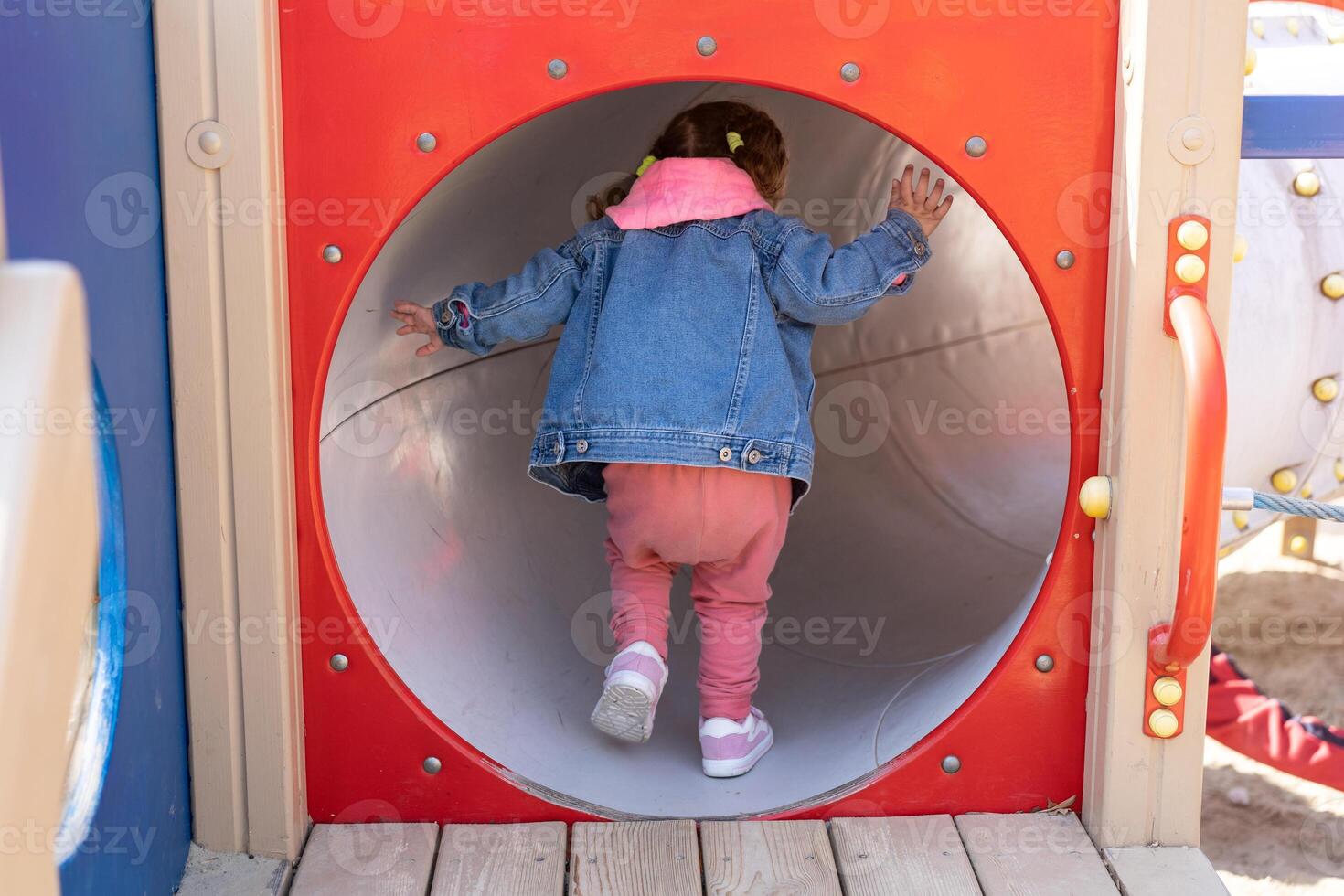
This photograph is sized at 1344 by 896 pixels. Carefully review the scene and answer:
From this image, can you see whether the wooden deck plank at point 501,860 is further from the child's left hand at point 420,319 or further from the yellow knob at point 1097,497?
the yellow knob at point 1097,497

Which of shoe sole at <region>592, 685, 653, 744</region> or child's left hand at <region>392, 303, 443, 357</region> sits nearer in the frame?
shoe sole at <region>592, 685, 653, 744</region>

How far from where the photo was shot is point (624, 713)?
2170mm

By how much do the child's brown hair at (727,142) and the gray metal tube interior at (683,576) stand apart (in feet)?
1.30

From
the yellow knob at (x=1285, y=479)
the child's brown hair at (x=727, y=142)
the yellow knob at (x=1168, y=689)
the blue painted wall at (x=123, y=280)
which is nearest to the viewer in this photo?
the blue painted wall at (x=123, y=280)

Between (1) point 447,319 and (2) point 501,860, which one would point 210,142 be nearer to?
(1) point 447,319

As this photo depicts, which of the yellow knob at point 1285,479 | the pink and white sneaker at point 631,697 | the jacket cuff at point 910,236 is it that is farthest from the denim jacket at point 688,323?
the yellow knob at point 1285,479

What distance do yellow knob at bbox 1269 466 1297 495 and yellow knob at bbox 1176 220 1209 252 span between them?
192 cm

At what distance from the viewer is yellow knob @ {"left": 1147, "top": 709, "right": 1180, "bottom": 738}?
6.44 feet

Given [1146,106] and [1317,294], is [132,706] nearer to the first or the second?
[1146,106]

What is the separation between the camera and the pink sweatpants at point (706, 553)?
2213mm

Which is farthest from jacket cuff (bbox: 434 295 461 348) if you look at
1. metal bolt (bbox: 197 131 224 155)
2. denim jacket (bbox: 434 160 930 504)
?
metal bolt (bbox: 197 131 224 155)

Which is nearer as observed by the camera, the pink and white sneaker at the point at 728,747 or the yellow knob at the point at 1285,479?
the pink and white sneaker at the point at 728,747

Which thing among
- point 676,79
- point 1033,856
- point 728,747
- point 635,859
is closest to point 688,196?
point 676,79

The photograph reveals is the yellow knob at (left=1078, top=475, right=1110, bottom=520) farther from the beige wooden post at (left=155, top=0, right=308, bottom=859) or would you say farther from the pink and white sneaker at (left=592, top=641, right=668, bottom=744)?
the beige wooden post at (left=155, top=0, right=308, bottom=859)
